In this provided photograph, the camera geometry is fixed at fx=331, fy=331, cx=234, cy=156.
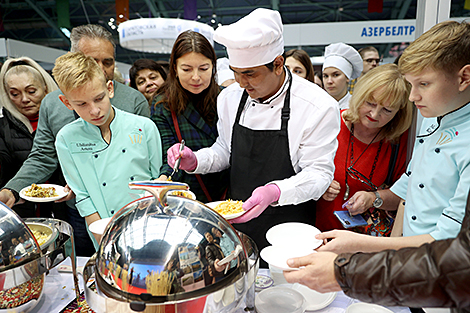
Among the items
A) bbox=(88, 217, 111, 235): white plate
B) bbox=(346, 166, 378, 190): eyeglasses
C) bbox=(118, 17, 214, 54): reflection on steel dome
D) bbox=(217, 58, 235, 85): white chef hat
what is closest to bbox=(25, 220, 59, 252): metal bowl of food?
bbox=(88, 217, 111, 235): white plate

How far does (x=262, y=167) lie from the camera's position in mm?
1954

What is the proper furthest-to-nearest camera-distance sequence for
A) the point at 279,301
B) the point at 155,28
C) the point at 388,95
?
the point at 155,28, the point at 388,95, the point at 279,301

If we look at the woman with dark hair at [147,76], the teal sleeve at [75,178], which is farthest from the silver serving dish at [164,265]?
the woman with dark hair at [147,76]

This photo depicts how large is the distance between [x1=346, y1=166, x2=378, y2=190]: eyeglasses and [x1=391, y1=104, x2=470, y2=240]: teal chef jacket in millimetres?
610

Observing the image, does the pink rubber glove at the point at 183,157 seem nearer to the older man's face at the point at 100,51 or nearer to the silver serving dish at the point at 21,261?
the silver serving dish at the point at 21,261

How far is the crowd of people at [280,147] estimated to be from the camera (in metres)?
1.00

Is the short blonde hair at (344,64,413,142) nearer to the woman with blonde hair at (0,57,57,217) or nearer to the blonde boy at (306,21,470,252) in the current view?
the blonde boy at (306,21,470,252)

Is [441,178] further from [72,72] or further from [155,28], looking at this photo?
[155,28]

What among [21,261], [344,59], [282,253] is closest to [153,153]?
[21,261]

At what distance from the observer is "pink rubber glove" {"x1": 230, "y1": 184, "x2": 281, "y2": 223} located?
1625 millimetres

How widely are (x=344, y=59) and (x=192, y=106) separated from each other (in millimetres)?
2124

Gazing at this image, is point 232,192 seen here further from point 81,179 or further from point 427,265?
point 427,265

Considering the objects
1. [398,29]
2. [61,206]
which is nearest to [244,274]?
[61,206]

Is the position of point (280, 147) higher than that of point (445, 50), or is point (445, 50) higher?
point (445, 50)
